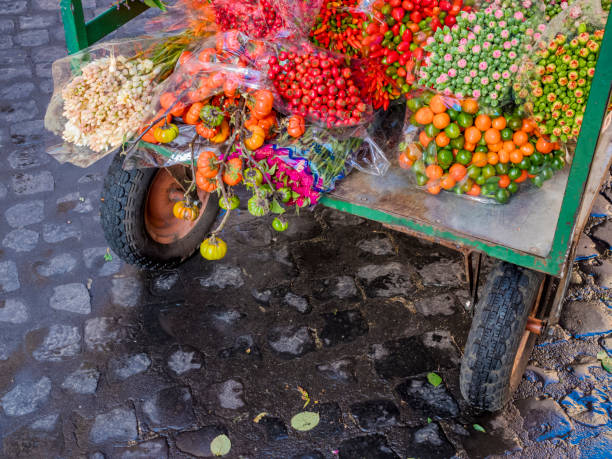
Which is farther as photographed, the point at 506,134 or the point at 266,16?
the point at 266,16

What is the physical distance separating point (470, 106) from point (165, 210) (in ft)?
5.88

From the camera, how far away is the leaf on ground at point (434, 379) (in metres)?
2.66

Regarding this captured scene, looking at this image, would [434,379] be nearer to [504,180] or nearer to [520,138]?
[504,180]

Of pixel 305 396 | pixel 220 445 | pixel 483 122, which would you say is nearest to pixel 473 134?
pixel 483 122

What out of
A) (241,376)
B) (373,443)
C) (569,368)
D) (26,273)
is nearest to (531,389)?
(569,368)

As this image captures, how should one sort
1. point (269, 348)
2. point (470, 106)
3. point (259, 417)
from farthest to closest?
1. point (269, 348)
2. point (259, 417)
3. point (470, 106)

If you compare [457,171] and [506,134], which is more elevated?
[506,134]

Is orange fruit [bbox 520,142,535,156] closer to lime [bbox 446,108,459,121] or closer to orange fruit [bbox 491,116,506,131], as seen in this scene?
orange fruit [bbox 491,116,506,131]

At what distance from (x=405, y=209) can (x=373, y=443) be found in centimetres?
99

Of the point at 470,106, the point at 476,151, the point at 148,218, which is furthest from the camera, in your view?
the point at 148,218

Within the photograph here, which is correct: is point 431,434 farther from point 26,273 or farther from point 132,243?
point 26,273

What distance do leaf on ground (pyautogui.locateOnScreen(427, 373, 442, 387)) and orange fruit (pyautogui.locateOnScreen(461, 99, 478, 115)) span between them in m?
1.23

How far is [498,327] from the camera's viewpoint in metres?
2.21

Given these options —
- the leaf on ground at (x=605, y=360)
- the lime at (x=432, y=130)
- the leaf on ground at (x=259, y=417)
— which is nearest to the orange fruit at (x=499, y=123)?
the lime at (x=432, y=130)
